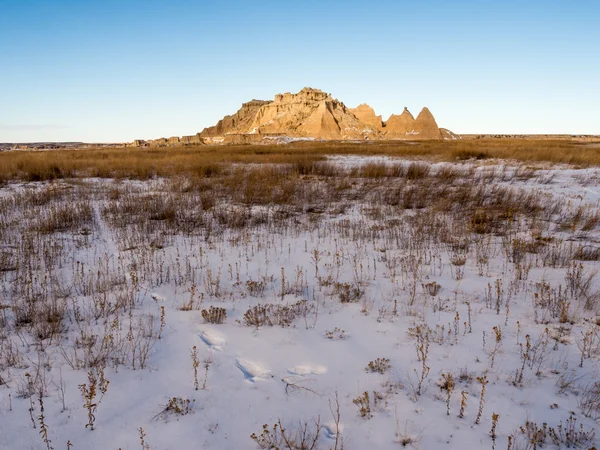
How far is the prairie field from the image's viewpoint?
250cm

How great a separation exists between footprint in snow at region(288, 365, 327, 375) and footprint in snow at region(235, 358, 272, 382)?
0.23 metres

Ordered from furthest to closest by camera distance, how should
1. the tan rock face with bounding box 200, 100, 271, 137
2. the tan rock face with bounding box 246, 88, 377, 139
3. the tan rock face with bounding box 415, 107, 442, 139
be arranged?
1. the tan rock face with bounding box 200, 100, 271, 137
2. the tan rock face with bounding box 415, 107, 442, 139
3. the tan rock face with bounding box 246, 88, 377, 139

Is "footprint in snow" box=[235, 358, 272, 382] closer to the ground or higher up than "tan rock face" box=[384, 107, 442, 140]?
closer to the ground

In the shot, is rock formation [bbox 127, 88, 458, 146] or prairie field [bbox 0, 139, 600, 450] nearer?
prairie field [bbox 0, 139, 600, 450]

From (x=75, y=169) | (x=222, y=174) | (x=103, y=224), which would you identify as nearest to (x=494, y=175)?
(x=222, y=174)

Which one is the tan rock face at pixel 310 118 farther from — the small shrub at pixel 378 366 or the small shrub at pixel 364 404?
the small shrub at pixel 364 404

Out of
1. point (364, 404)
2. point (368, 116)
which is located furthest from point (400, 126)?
point (364, 404)

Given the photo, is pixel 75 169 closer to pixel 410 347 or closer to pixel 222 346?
pixel 222 346

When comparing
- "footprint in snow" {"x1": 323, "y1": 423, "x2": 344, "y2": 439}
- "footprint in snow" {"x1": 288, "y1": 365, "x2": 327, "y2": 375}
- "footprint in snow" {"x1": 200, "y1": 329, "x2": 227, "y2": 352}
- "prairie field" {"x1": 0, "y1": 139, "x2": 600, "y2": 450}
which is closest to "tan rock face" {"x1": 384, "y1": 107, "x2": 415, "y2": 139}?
"prairie field" {"x1": 0, "y1": 139, "x2": 600, "y2": 450}

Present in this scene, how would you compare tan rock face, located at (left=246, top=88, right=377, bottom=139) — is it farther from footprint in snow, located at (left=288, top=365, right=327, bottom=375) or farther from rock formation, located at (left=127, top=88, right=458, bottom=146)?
footprint in snow, located at (left=288, top=365, right=327, bottom=375)

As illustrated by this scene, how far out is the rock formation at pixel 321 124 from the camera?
335 feet

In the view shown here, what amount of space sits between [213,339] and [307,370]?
3.75ft

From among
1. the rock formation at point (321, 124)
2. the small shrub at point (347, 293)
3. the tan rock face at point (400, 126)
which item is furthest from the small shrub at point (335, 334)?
the tan rock face at point (400, 126)

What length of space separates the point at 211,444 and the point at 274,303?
220 cm
